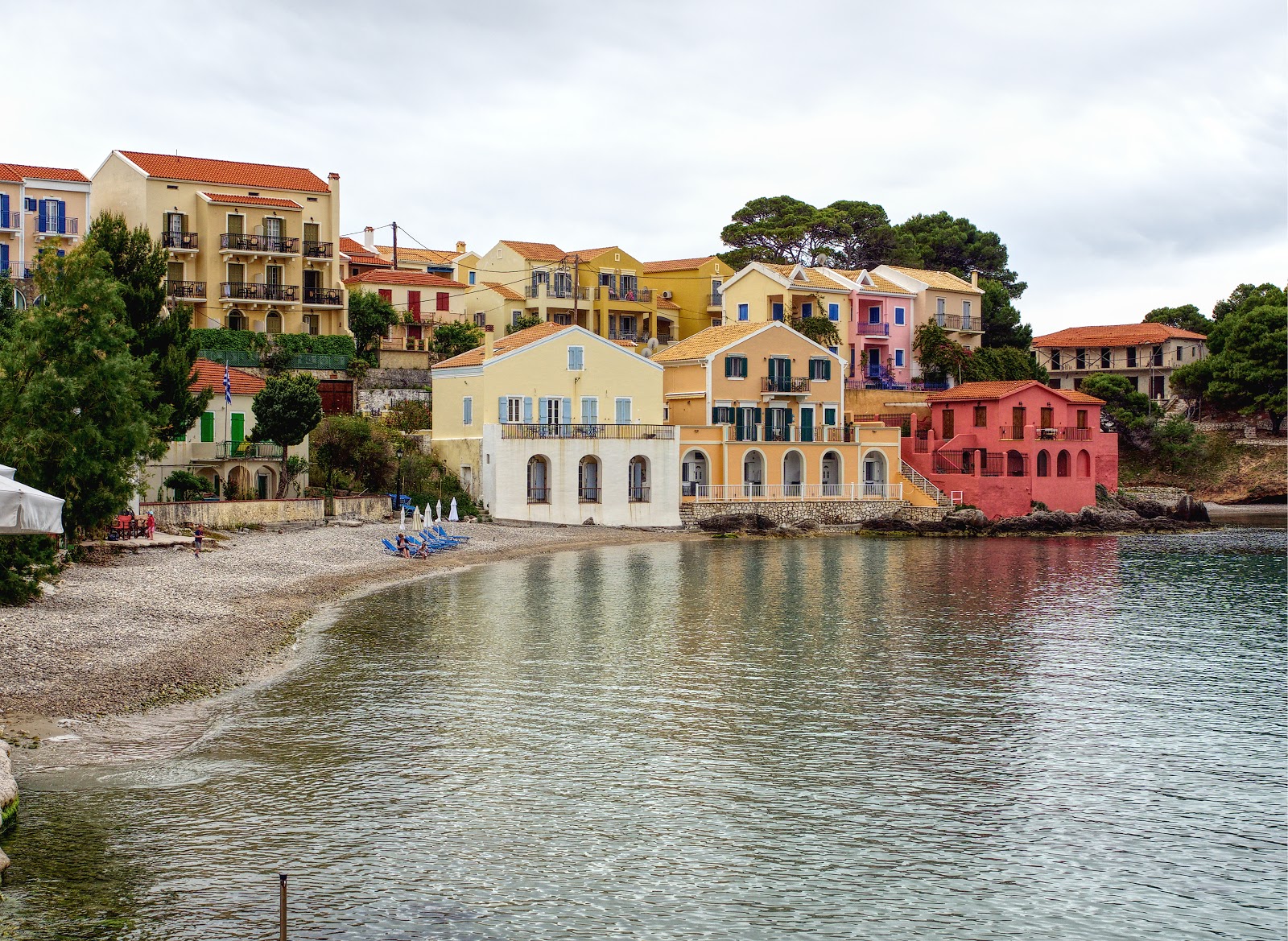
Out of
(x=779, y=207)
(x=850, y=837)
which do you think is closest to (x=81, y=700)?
(x=850, y=837)

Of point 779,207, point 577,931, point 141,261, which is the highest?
point 779,207

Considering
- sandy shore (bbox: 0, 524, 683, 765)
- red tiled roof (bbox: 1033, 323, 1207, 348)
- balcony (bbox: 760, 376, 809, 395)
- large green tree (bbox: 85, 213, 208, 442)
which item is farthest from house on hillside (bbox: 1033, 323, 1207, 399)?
large green tree (bbox: 85, 213, 208, 442)

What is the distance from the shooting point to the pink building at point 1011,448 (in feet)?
227

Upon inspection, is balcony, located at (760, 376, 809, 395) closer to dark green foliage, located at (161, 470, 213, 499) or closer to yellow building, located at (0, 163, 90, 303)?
dark green foliage, located at (161, 470, 213, 499)

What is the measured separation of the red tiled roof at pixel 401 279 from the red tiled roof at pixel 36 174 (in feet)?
54.5

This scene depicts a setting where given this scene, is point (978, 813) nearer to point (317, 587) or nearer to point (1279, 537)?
point (317, 587)

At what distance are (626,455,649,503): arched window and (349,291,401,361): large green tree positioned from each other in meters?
17.4

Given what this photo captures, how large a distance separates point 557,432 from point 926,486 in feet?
74.9

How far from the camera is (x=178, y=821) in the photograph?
15555mm

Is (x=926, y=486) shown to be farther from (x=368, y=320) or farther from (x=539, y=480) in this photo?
(x=368, y=320)

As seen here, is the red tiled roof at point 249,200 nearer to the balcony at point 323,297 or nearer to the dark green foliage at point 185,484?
the balcony at point 323,297

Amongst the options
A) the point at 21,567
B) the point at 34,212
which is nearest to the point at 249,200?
the point at 34,212

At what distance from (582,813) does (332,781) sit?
366 centimetres

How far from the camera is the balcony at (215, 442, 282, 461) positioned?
1956 inches
